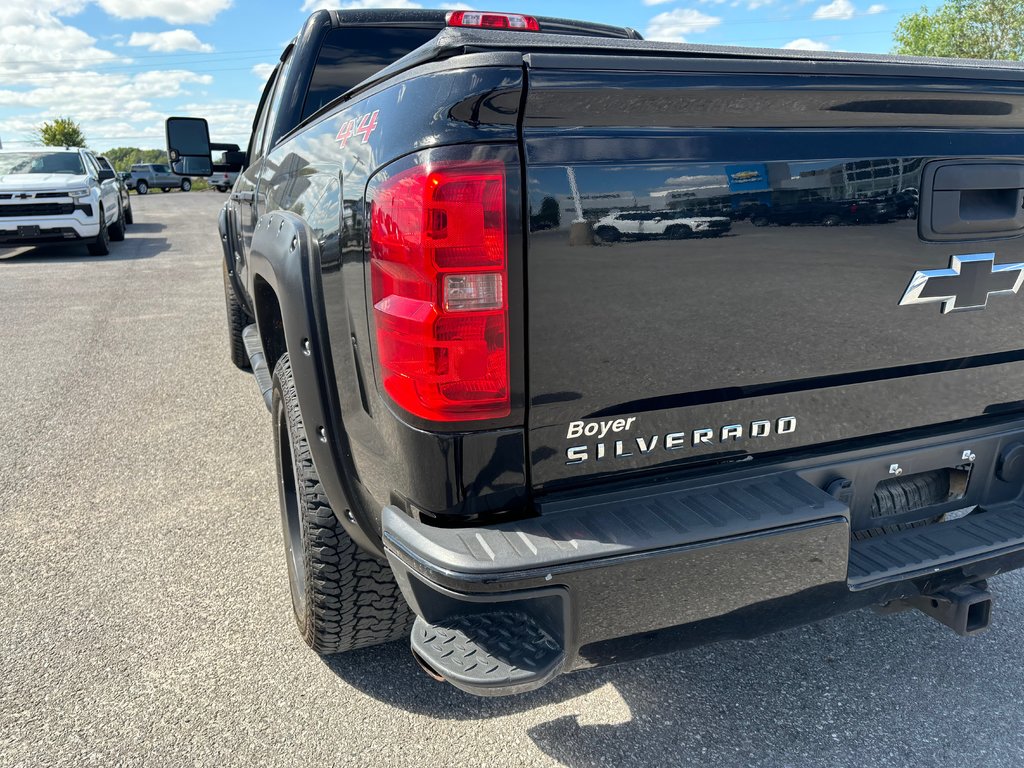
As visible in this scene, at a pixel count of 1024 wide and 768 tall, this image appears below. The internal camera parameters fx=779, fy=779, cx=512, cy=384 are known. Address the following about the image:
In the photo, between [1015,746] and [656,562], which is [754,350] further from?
[1015,746]

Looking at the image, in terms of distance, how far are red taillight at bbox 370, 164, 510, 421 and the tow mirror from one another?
10.9ft

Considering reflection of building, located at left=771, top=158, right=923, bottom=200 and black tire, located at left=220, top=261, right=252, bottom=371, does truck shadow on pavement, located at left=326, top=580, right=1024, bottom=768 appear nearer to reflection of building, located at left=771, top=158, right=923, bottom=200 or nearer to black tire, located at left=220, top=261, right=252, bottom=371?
reflection of building, located at left=771, top=158, right=923, bottom=200

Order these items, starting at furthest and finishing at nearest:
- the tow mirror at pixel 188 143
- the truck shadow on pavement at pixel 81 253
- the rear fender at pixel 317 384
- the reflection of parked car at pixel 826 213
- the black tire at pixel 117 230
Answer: the black tire at pixel 117 230 < the truck shadow on pavement at pixel 81 253 < the tow mirror at pixel 188 143 < the rear fender at pixel 317 384 < the reflection of parked car at pixel 826 213

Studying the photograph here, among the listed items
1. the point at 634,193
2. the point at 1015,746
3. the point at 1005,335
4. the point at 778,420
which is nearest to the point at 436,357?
the point at 634,193

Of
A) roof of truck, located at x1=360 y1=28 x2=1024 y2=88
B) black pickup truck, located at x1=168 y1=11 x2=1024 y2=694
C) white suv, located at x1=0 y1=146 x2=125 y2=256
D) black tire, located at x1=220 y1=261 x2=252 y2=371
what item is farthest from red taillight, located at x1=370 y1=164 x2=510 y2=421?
white suv, located at x1=0 y1=146 x2=125 y2=256

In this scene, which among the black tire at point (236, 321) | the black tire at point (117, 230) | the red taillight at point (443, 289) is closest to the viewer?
the red taillight at point (443, 289)

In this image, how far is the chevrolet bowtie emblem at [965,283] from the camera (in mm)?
1822

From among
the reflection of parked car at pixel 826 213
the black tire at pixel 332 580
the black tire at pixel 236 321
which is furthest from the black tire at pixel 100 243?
the reflection of parked car at pixel 826 213

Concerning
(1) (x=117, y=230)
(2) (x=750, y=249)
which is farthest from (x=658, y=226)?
(1) (x=117, y=230)

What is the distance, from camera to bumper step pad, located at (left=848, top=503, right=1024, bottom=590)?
71.6 inches

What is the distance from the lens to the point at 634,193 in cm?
154

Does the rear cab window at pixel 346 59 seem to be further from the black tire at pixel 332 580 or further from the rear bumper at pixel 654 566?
the rear bumper at pixel 654 566

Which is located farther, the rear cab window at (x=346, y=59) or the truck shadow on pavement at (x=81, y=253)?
the truck shadow on pavement at (x=81, y=253)

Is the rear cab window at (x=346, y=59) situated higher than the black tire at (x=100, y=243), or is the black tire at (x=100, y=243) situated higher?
the rear cab window at (x=346, y=59)
